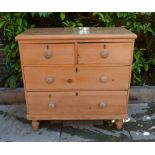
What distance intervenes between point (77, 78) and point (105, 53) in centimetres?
37

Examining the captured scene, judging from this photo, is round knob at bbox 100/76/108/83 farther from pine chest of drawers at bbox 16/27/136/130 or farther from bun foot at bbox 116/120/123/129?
bun foot at bbox 116/120/123/129

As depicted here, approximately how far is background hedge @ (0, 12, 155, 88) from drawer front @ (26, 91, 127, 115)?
35.8 inches

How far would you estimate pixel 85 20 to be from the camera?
347 centimetres

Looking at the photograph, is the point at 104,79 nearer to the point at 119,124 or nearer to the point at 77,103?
the point at 77,103

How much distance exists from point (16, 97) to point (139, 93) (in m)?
1.62

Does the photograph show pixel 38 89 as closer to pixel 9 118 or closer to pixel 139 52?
pixel 9 118

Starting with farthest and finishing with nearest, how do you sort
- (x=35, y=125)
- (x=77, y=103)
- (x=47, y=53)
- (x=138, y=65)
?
(x=138, y=65)
(x=35, y=125)
(x=77, y=103)
(x=47, y=53)

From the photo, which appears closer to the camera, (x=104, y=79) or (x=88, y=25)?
(x=104, y=79)

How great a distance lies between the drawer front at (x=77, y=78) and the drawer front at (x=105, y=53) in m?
0.07

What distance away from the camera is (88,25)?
11.4 feet

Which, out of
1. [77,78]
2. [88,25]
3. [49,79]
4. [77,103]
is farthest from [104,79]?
[88,25]

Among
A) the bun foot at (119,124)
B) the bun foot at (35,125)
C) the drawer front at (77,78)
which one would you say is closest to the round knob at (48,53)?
the drawer front at (77,78)

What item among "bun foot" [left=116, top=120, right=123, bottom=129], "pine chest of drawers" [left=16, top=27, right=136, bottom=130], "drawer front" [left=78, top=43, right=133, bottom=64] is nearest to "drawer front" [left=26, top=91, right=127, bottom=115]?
"pine chest of drawers" [left=16, top=27, right=136, bottom=130]

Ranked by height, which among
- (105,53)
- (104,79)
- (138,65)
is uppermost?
(105,53)
